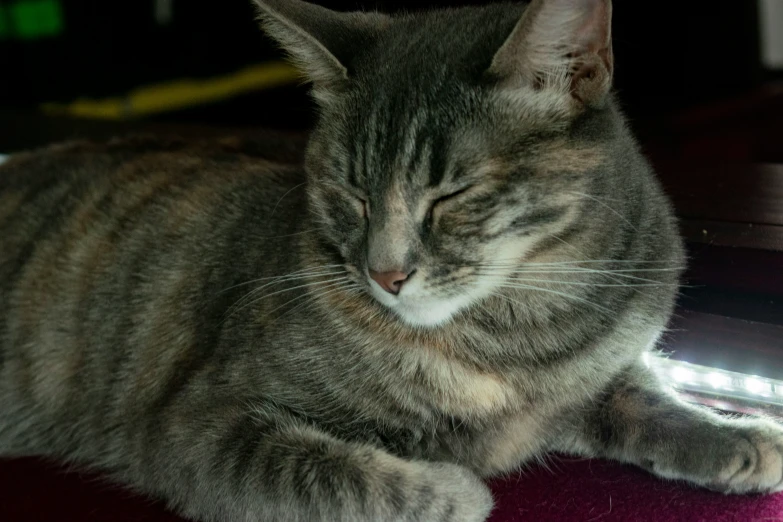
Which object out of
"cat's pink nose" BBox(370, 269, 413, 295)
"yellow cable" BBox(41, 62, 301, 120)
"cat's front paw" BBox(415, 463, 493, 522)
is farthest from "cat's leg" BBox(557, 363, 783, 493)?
"yellow cable" BBox(41, 62, 301, 120)

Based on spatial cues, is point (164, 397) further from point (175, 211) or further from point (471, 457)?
point (471, 457)

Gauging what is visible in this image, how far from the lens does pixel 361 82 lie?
1.21m

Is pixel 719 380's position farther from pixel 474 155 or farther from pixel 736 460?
pixel 474 155

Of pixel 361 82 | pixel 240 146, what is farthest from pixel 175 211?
pixel 361 82

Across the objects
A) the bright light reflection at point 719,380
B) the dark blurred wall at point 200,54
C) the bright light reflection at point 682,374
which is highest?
the bright light reflection at point 719,380

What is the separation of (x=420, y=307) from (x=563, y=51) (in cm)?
37

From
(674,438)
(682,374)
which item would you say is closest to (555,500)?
(674,438)

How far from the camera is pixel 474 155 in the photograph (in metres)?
1.08

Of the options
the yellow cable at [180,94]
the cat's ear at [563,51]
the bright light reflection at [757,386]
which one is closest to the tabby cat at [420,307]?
the cat's ear at [563,51]

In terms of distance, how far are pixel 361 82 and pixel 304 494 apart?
0.57m

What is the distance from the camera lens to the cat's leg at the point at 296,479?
1.10m

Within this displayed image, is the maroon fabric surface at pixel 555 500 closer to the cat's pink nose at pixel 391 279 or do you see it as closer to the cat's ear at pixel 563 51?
the cat's pink nose at pixel 391 279

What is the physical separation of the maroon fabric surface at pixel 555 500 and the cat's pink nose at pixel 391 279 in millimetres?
378

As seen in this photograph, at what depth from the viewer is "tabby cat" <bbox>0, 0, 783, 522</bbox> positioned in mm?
1090
